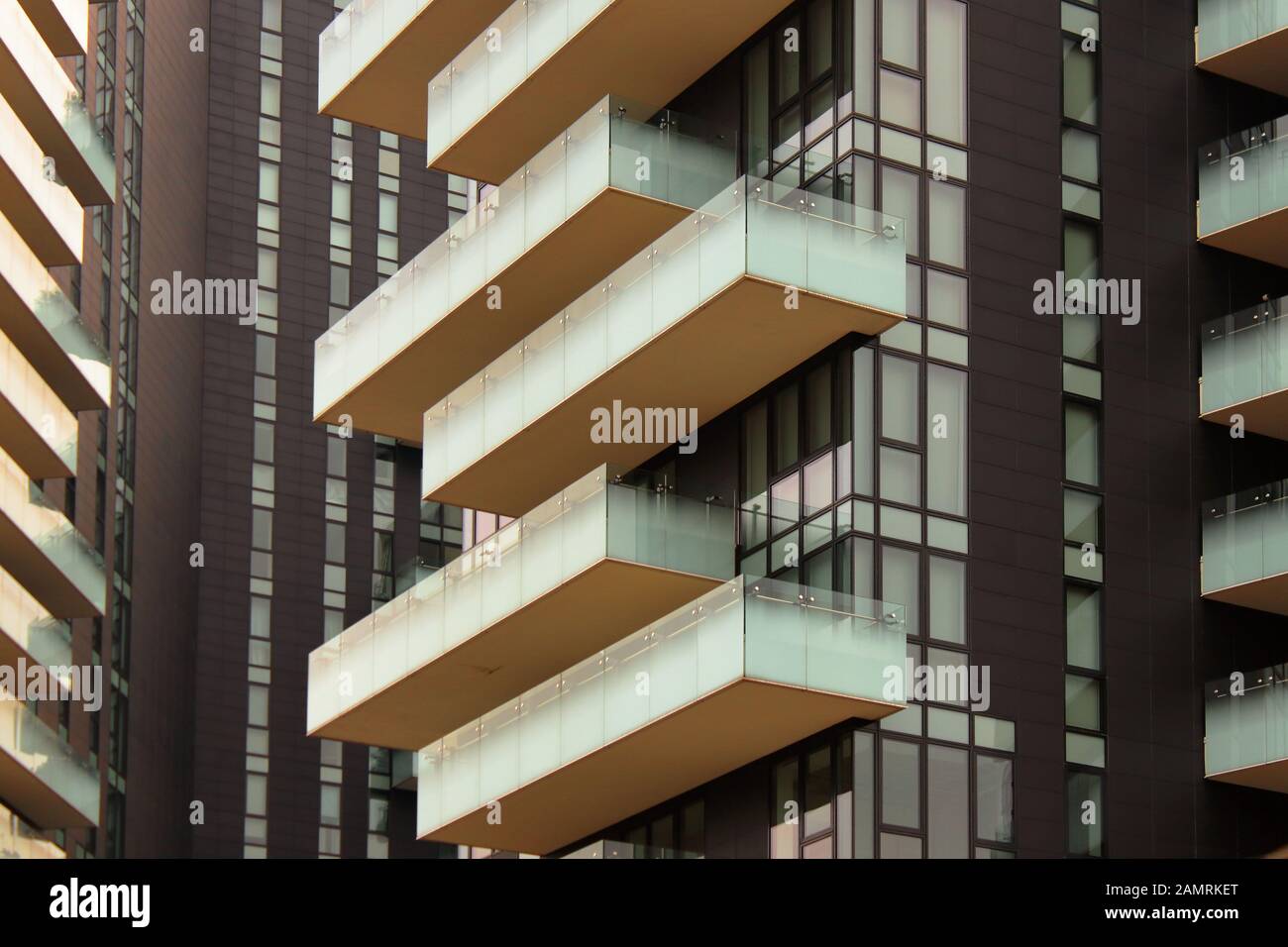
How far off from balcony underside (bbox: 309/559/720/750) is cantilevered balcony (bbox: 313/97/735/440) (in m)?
6.08

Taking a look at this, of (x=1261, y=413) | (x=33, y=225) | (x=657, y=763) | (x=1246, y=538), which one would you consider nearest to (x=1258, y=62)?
(x=1261, y=413)

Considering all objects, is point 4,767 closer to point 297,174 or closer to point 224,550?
point 224,550

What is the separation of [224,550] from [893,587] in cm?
4942

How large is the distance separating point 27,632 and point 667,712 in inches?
1003

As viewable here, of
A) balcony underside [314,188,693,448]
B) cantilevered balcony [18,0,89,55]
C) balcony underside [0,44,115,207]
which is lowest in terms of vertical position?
balcony underside [314,188,693,448]

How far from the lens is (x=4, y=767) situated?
58000mm

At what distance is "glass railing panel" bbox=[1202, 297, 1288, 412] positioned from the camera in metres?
42.3

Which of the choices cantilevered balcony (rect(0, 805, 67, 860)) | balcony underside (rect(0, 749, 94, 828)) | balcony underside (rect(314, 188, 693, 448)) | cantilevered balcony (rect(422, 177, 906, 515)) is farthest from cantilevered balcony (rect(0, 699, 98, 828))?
cantilevered balcony (rect(422, 177, 906, 515))

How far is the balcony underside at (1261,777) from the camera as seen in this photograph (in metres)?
40.5

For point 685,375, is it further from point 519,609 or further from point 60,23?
point 60,23

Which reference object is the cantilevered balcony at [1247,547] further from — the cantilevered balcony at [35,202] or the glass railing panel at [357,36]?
the cantilevered balcony at [35,202]

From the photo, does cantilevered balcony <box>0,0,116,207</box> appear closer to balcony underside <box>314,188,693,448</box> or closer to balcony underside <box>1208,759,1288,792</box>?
balcony underside <box>314,188,693,448</box>
